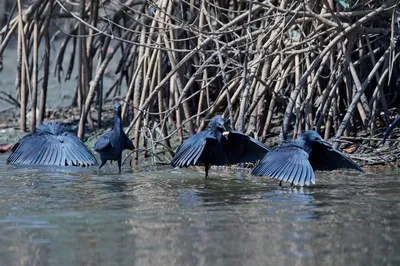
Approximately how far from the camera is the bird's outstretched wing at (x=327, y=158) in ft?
20.7

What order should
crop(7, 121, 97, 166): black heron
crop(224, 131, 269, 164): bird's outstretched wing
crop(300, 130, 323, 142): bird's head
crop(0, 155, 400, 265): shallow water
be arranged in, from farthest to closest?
crop(7, 121, 97, 166): black heron, crop(224, 131, 269, 164): bird's outstretched wing, crop(300, 130, 323, 142): bird's head, crop(0, 155, 400, 265): shallow water

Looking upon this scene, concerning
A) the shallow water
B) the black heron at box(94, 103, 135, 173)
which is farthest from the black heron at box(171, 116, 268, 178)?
the black heron at box(94, 103, 135, 173)

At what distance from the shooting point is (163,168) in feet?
23.7

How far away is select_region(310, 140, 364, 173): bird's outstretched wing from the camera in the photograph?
6316 mm

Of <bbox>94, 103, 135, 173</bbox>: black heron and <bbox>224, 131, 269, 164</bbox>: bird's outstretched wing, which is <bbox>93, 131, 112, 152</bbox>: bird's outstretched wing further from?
<bbox>224, 131, 269, 164</bbox>: bird's outstretched wing

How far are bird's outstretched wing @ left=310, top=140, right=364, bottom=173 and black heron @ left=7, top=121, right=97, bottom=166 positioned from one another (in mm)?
1653

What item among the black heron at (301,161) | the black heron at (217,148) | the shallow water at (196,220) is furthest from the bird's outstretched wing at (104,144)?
the black heron at (301,161)


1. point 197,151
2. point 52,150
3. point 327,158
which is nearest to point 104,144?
point 52,150

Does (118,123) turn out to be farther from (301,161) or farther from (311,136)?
(301,161)

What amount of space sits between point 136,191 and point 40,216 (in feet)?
3.56

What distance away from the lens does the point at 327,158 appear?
6461 millimetres

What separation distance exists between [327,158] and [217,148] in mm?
744

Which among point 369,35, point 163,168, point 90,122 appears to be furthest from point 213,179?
point 90,122

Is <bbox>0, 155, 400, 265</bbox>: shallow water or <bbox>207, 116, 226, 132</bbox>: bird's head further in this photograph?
<bbox>207, 116, 226, 132</bbox>: bird's head
